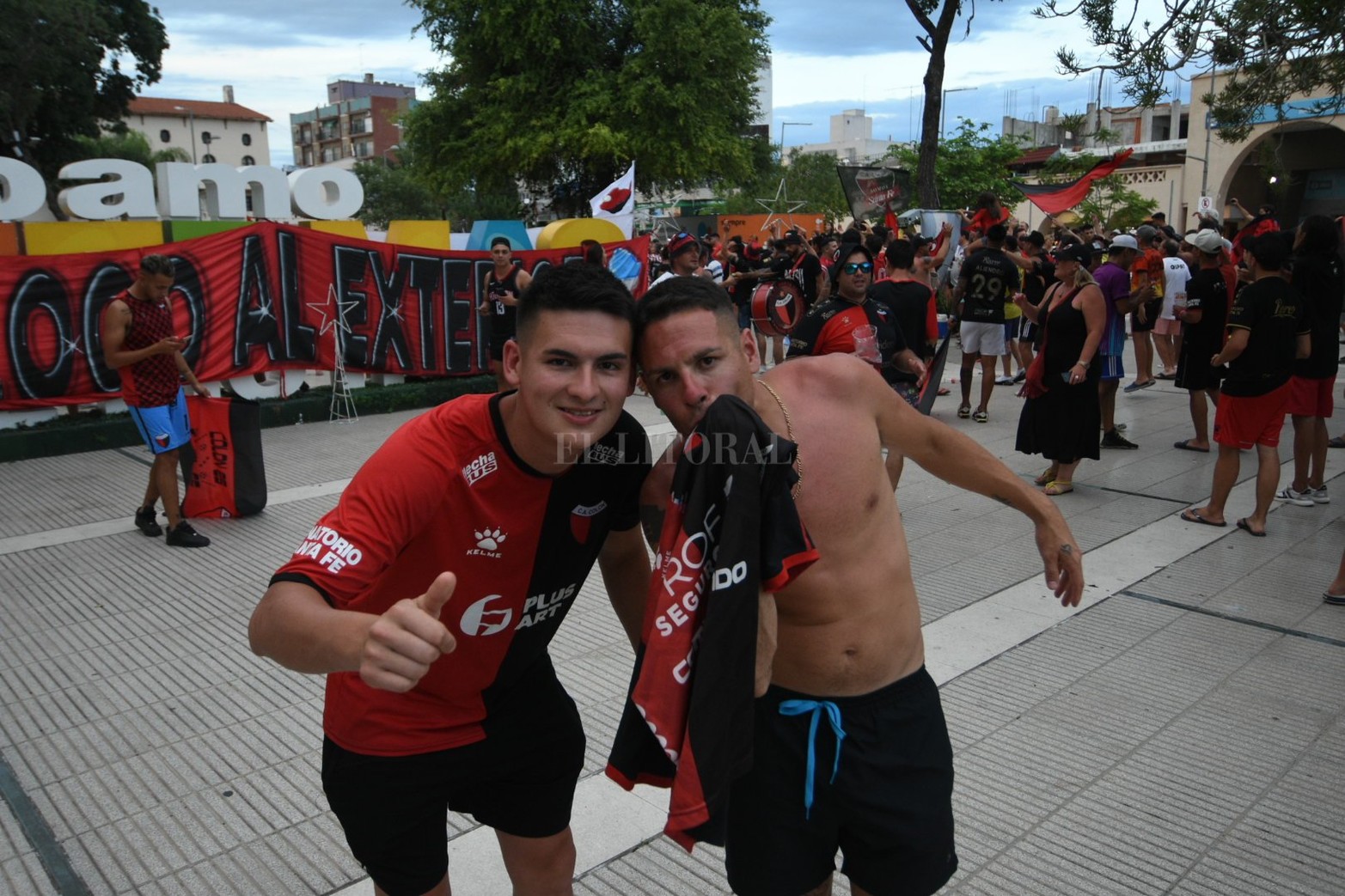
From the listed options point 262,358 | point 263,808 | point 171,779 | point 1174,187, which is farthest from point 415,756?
point 1174,187

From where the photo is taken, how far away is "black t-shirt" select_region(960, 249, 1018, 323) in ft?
34.0

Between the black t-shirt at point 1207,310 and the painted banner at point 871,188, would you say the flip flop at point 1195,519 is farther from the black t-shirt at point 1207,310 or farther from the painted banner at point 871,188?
the painted banner at point 871,188

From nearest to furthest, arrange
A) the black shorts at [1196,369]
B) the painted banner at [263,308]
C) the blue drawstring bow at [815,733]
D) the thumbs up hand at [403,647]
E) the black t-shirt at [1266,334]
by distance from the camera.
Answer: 1. the thumbs up hand at [403,647]
2. the blue drawstring bow at [815,733]
3. the black t-shirt at [1266,334]
4. the black shorts at [1196,369]
5. the painted banner at [263,308]

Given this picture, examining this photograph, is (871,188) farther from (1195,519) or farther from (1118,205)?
(1118,205)

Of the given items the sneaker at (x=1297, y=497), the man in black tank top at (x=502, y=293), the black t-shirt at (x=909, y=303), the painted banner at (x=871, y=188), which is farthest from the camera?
the painted banner at (x=871, y=188)

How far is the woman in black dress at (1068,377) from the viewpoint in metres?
7.41

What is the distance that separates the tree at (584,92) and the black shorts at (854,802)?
30973 millimetres

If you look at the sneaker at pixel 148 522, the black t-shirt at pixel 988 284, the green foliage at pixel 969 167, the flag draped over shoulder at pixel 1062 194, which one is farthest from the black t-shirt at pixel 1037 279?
the green foliage at pixel 969 167

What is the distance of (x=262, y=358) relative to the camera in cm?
1111

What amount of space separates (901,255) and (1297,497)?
11.6 feet

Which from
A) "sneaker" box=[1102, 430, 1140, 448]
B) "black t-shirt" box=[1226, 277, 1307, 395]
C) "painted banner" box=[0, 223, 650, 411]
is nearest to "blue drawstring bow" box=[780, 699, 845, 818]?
"black t-shirt" box=[1226, 277, 1307, 395]

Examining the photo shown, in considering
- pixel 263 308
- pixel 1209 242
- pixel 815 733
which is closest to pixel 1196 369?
pixel 1209 242

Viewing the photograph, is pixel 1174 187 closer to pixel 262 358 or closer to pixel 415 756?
pixel 262 358

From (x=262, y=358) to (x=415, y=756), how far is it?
10037mm
